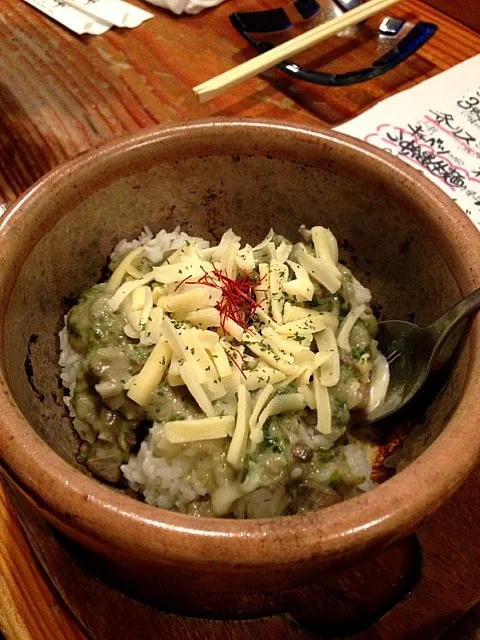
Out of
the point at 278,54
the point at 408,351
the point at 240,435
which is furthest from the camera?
the point at 278,54

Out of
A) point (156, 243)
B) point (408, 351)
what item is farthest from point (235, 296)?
point (408, 351)

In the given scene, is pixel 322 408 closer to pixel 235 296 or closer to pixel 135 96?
pixel 235 296

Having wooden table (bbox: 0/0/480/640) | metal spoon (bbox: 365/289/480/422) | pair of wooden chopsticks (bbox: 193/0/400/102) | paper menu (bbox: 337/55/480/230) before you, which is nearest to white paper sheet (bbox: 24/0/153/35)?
wooden table (bbox: 0/0/480/640)

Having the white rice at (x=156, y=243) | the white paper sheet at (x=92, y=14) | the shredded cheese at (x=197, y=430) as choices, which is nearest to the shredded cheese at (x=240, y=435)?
the shredded cheese at (x=197, y=430)

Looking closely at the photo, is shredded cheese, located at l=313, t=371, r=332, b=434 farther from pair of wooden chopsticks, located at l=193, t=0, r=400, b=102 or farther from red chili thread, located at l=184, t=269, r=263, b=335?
pair of wooden chopsticks, located at l=193, t=0, r=400, b=102

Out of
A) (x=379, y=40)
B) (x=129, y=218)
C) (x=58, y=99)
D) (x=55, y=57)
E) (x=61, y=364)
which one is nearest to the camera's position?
(x=61, y=364)

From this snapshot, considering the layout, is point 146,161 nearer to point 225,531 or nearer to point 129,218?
point 129,218

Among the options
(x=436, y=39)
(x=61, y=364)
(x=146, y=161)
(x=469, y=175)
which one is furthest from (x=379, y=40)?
(x=61, y=364)

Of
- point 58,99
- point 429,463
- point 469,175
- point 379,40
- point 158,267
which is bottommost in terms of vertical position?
point 469,175
